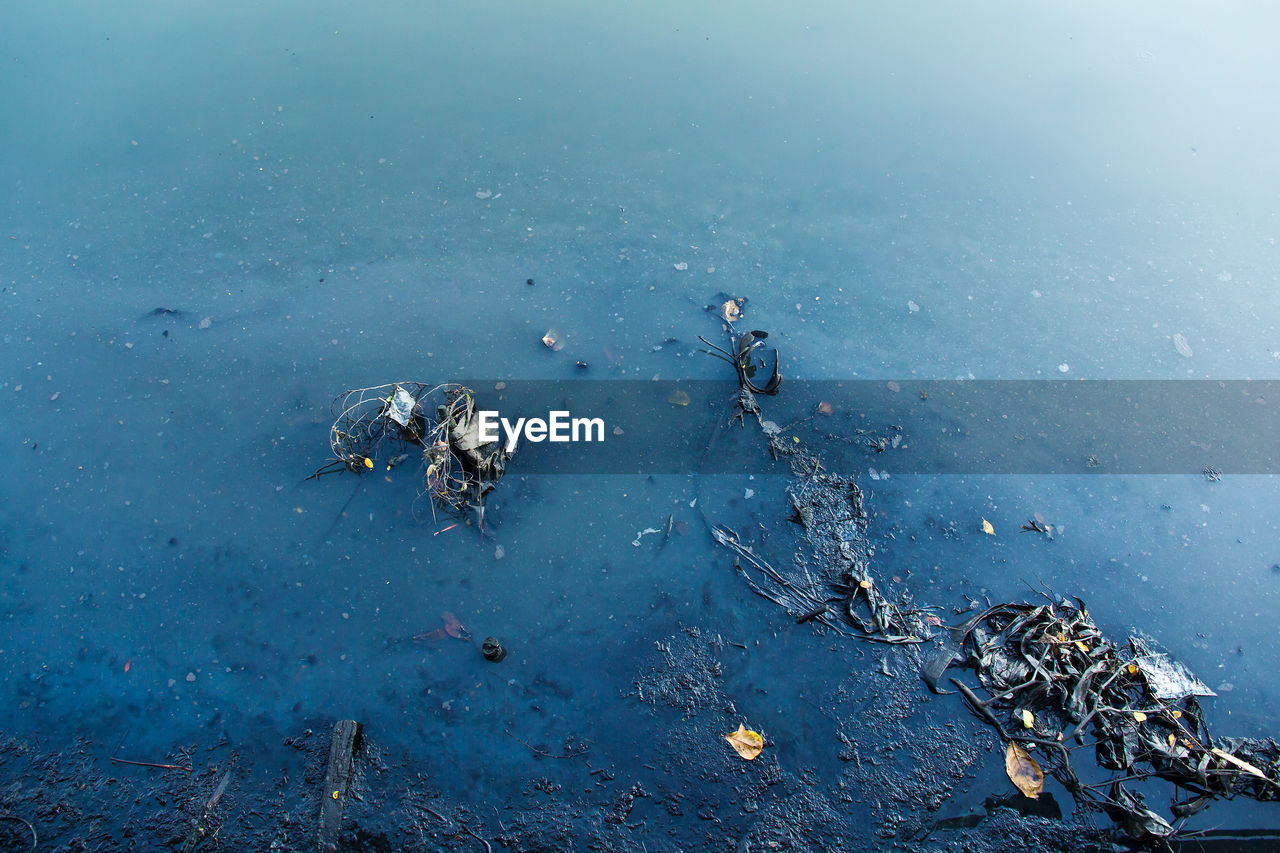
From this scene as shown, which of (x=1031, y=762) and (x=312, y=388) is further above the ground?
(x=312, y=388)

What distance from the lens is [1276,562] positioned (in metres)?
2.37

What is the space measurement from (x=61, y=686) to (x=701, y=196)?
2.95 metres

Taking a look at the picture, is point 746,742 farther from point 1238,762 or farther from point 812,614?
point 1238,762

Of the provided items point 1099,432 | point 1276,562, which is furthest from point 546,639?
point 1276,562

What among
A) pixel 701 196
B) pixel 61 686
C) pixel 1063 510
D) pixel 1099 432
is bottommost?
pixel 61 686

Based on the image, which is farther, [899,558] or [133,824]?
[899,558]

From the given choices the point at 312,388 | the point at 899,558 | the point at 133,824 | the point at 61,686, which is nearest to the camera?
the point at 133,824

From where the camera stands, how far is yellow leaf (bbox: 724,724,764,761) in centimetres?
206

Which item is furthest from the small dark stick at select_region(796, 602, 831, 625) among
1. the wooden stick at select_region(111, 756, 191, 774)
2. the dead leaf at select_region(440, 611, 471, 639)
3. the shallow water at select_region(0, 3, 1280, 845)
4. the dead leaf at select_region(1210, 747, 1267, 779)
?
the wooden stick at select_region(111, 756, 191, 774)

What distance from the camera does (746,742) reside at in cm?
206

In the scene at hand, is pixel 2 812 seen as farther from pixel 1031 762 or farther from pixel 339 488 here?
pixel 1031 762

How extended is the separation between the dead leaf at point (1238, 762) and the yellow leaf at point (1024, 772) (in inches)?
22.7

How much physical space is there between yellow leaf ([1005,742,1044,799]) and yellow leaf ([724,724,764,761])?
787 mm

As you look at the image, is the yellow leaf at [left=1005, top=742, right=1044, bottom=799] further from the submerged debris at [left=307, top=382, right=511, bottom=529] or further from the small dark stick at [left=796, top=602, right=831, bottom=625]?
the submerged debris at [left=307, top=382, right=511, bottom=529]
